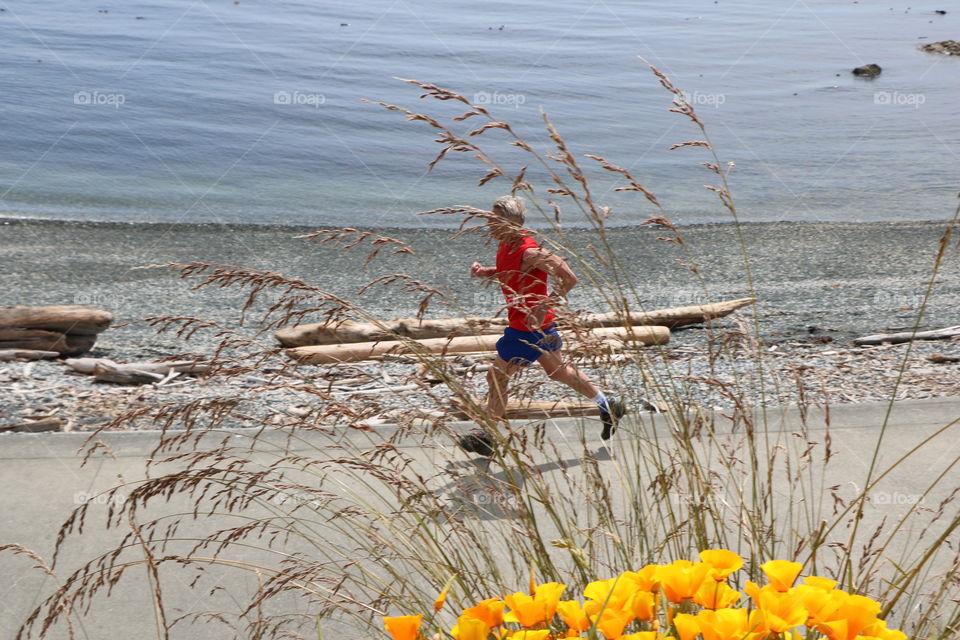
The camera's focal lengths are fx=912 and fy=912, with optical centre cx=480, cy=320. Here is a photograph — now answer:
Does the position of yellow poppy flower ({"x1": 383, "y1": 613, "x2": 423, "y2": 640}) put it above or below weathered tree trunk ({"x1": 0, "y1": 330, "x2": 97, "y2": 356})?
below

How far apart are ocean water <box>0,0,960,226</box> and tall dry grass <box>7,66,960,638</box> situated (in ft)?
2.54

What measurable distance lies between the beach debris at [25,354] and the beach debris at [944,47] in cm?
5567

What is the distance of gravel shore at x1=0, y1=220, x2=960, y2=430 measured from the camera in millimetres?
5754

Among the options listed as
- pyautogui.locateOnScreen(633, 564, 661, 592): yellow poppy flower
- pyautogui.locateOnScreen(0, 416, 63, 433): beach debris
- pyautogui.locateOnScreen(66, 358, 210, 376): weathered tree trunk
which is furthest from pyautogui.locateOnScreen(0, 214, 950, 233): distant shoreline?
pyautogui.locateOnScreen(633, 564, 661, 592): yellow poppy flower

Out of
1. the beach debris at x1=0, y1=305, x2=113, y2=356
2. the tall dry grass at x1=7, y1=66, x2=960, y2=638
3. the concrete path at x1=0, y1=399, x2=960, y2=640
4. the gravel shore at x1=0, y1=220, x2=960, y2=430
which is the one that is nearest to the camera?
the tall dry grass at x1=7, y1=66, x2=960, y2=638

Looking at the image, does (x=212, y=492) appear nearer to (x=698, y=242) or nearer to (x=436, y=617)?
(x=436, y=617)

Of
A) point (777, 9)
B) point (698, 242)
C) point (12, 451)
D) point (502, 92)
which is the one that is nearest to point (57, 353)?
point (12, 451)

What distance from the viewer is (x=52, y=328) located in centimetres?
723

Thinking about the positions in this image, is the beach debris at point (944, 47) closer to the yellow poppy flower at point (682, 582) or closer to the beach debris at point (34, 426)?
the beach debris at point (34, 426)

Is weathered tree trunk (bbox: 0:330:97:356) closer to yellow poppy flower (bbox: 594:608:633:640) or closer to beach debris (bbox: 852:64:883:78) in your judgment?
yellow poppy flower (bbox: 594:608:633:640)

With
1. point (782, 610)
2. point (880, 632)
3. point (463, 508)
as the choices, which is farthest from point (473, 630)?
point (463, 508)

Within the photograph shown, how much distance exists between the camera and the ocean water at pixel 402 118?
62.0 feet

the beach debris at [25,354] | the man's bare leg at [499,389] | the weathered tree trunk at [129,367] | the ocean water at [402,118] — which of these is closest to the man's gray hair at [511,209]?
the man's bare leg at [499,389]

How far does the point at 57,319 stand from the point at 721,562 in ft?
22.8
